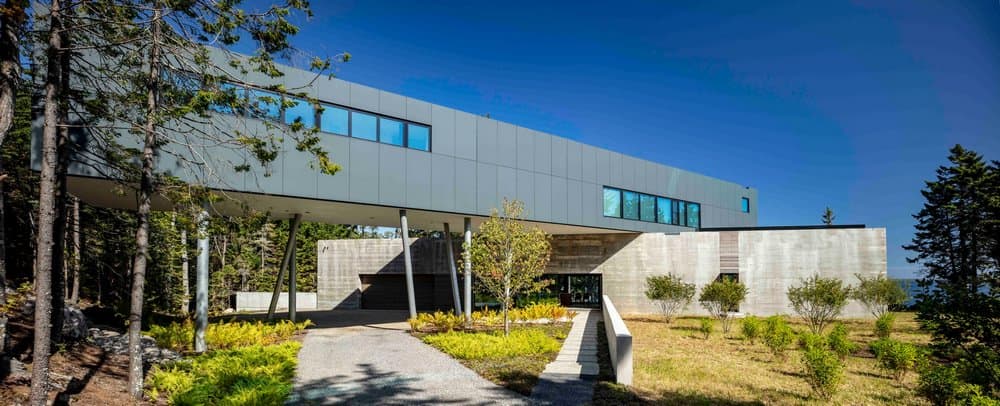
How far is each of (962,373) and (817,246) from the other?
17433 mm

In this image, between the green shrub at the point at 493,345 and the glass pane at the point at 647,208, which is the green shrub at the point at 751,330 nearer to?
the green shrub at the point at 493,345

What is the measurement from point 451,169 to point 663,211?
14911 millimetres

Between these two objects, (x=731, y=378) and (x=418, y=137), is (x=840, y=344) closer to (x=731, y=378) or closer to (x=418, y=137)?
(x=731, y=378)

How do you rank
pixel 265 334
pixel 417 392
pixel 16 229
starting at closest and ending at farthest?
pixel 417 392, pixel 265 334, pixel 16 229

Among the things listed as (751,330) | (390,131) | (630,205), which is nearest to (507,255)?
(390,131)

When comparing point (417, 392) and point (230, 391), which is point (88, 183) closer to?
point (230, 391)

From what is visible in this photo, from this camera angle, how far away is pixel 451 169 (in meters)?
18.7

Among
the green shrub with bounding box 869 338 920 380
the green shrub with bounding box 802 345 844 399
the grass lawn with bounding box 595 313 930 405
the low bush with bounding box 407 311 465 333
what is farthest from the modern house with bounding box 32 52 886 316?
the green shrub with bounding box 869 338 920 380

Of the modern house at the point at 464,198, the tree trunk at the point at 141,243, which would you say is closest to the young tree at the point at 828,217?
the modern house at the point at 464,198

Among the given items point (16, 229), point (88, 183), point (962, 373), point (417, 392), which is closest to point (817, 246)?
point (962, 373)

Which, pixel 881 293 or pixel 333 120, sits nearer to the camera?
pixel 333 120

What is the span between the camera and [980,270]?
20.1 ft

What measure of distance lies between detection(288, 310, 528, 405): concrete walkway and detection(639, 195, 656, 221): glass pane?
1522 centimetres

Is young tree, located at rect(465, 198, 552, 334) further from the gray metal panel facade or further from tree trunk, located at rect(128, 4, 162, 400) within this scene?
tree trunk, located at rect(128, 4, 162, 400)
